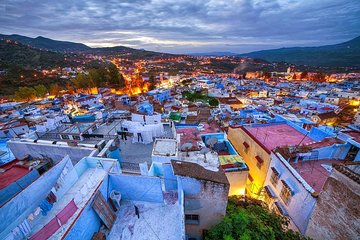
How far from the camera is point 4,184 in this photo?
24.5 feet

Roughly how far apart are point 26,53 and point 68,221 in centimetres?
12371

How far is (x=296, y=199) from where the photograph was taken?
8.94 m

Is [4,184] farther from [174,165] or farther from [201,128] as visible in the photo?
[201,128]

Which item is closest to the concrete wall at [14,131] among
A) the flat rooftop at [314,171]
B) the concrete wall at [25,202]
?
the concrete wall at [25,202]

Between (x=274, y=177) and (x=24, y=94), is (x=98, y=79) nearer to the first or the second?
(x=24, y=94)

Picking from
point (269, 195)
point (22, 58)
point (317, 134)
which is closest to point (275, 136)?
point (317, 134)

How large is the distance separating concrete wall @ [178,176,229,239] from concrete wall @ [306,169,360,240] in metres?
4.27

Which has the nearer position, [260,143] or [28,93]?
[260,143]

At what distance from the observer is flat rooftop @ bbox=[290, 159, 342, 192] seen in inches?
356

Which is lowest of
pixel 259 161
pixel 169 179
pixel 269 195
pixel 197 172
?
pixel 269 195

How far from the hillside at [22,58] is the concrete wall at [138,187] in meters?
103

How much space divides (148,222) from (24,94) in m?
65.7

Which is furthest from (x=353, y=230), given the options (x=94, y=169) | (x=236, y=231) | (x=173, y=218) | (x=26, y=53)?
(x=26, y=53)

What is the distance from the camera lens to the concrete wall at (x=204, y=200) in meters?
6.48
